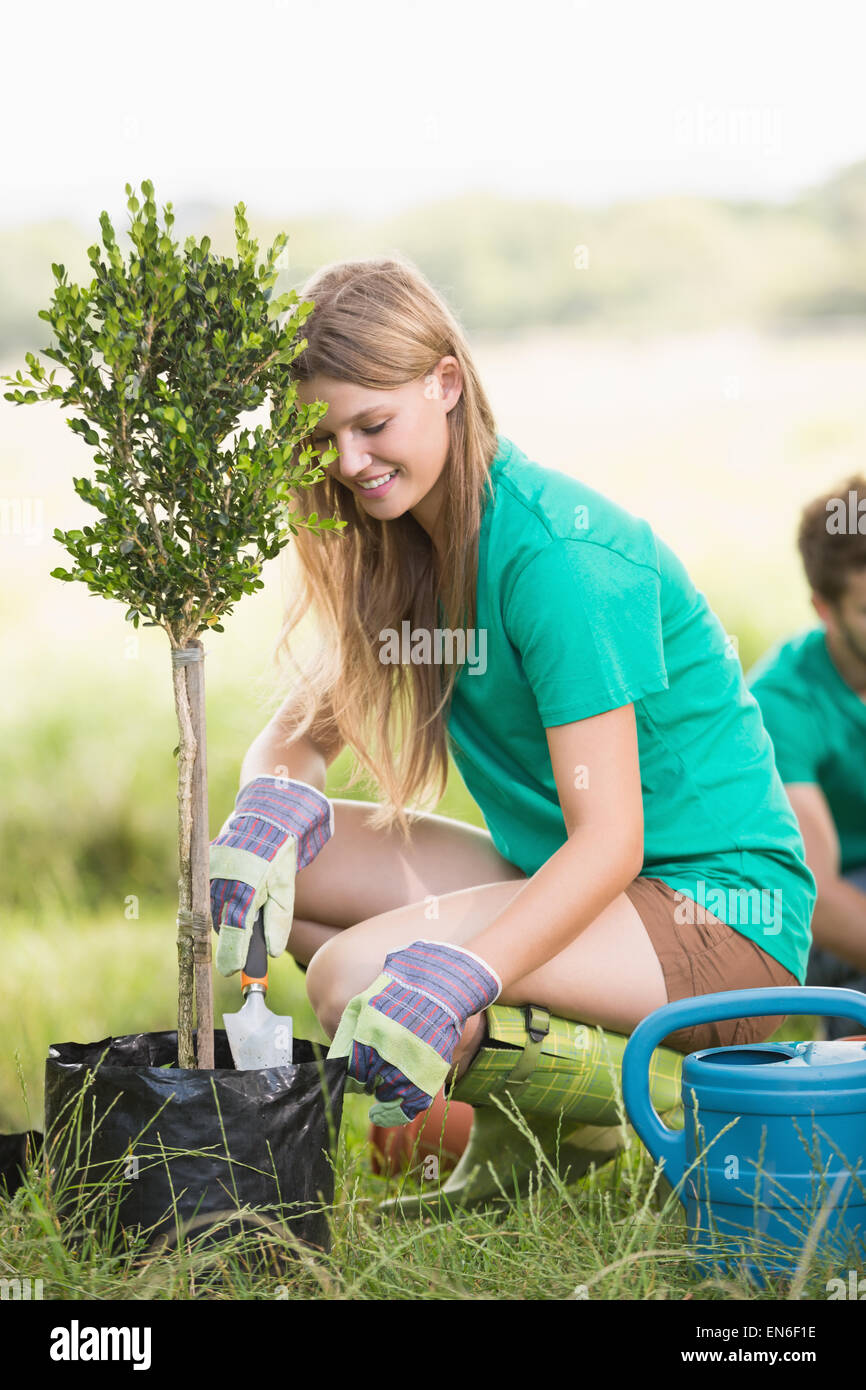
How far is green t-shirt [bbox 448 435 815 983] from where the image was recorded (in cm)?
165

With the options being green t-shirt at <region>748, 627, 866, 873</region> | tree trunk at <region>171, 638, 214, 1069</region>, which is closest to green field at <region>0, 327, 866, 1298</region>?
tree trunk at <region>171, 638, 214, 1069</region>

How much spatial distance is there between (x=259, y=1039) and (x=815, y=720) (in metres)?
1.53

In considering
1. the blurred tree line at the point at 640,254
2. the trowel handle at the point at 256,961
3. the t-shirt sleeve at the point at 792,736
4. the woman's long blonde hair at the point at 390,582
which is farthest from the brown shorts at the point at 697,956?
the blurred tree line at the point at 640,254

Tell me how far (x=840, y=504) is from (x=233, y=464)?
1558 mm

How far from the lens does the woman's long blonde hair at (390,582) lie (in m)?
1.69

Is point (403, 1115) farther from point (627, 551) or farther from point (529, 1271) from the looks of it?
point (627, 551)

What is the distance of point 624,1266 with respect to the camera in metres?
1.41

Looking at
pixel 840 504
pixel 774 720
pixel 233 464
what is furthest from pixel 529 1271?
pixel 840 504

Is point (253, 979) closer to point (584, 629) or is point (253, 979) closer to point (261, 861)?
point (261, 861)

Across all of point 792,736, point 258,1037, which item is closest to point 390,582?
point 258,1037

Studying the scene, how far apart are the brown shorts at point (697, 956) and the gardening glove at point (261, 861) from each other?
482 millimetres

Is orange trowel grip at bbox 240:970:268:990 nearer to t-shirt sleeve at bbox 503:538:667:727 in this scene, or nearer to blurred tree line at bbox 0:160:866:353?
t-shirt sleeve at bbox 503:538:667:727

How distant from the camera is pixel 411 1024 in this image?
4.80ft

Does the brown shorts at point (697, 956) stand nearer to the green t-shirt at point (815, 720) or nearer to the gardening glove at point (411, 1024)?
the gardening glove at point (411, 1024)
